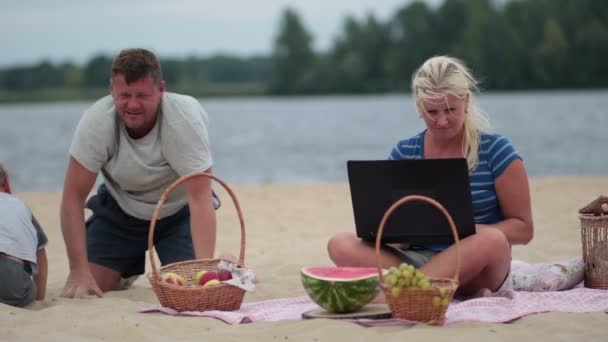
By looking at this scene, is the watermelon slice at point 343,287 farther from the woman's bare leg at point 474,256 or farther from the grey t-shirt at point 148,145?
the grey t-shirt at point 148,145

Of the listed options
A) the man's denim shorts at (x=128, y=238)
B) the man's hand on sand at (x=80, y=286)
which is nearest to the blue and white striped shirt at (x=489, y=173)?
the man's denim shorts at (x=128, y=238)

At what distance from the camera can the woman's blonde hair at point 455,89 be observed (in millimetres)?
4742

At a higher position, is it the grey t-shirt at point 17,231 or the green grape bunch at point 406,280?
the grey t-shirt at point 17,231

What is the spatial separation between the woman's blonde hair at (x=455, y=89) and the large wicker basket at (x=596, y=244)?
88cm

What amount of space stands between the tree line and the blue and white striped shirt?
2562 inches

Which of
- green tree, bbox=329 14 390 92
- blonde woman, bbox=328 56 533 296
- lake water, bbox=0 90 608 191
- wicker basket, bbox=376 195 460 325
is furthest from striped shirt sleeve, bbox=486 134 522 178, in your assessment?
green tree, bbox=329 14 390 92

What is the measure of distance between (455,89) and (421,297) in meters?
1.17

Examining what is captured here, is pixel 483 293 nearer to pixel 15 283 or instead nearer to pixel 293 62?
pixel 15 283

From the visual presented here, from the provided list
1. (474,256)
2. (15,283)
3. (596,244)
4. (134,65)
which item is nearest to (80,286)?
(15,283)

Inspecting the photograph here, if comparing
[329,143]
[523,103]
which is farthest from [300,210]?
[523,103]

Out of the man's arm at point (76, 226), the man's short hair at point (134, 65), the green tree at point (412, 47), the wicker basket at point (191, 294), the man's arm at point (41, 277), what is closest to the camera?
the wicker basket at point (191, 294)

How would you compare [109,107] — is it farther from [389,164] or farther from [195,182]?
[389,164]

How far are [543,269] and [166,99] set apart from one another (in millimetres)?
2510

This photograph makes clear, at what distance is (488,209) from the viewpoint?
500cm
